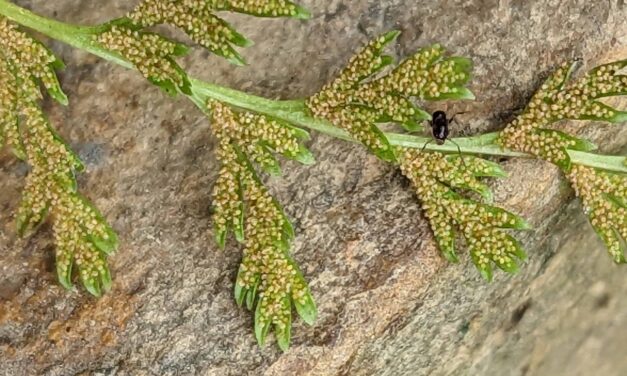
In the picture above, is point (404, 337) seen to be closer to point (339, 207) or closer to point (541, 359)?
point (339, 207)

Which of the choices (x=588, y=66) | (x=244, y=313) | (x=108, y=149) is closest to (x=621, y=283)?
(x=588, y=66)

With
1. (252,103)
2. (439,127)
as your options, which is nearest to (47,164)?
(252,103)

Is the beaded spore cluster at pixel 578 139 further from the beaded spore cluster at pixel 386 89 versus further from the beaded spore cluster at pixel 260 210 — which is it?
the beaded spore cluster at pixel 260 210

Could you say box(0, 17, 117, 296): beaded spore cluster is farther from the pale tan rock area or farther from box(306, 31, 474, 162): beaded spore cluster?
box(306, 31, 474, 162): beaded spore cluster

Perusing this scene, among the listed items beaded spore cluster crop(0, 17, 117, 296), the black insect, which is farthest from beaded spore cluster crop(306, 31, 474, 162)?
beaded spore cluster crop(0, 17, 117, 296)

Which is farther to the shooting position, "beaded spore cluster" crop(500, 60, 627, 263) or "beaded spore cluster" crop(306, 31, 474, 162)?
Result: "beaded spore cluster" crop(500, 60, 627, 263)

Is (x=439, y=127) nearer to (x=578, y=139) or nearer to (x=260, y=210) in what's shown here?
(x=578, y=139)
